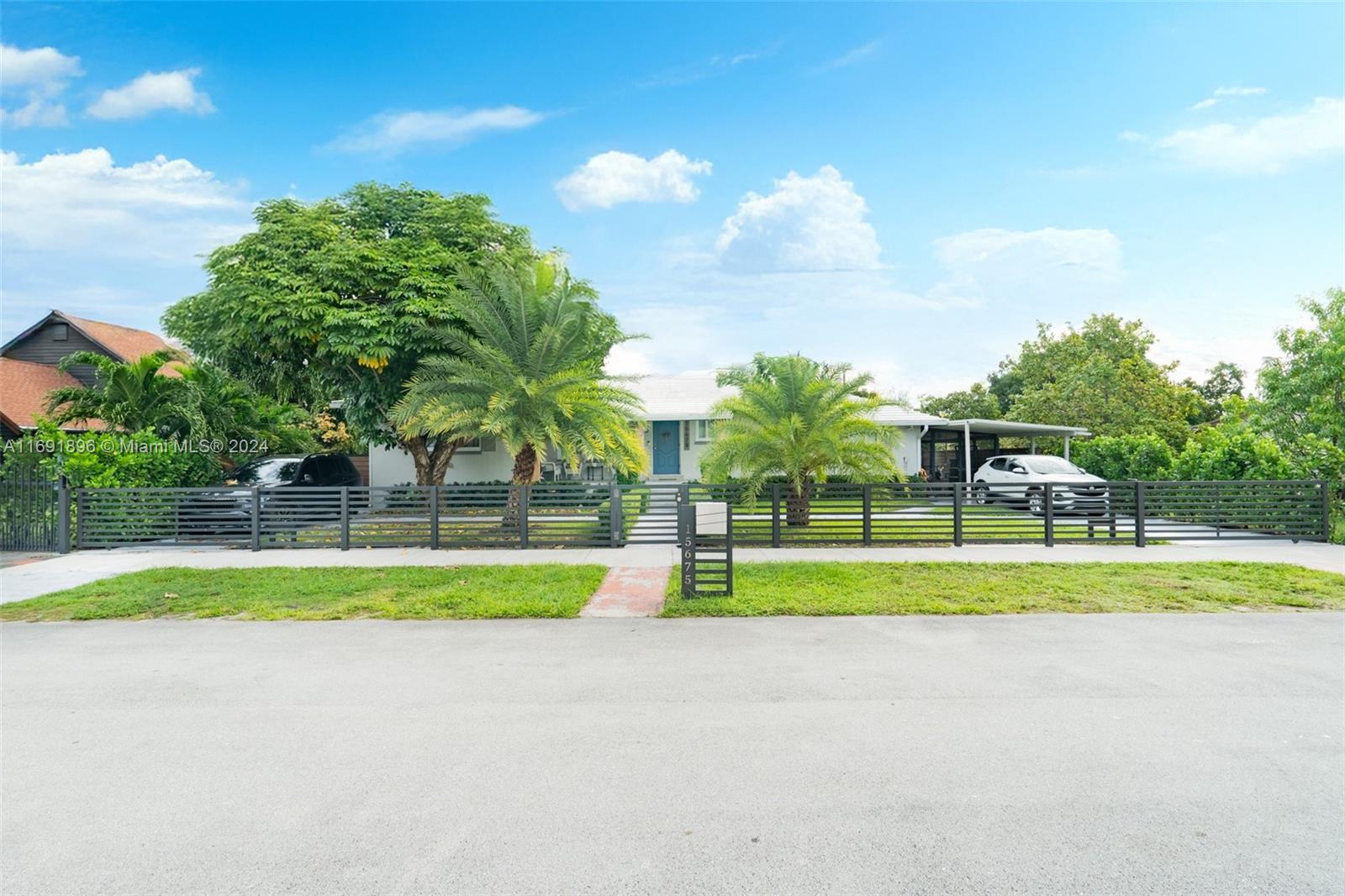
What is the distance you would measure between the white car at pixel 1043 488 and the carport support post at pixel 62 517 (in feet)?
53.0

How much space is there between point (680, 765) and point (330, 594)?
6.29m

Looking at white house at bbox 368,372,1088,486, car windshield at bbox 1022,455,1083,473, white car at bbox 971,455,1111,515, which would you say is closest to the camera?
white car at bbox 971,455,1111,515

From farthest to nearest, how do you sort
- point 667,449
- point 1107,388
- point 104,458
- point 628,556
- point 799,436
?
point 1107,388, point 667,449, point 799,436, point 104,458, point 628,556

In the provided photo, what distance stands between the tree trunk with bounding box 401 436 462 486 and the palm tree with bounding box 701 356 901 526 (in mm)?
7243

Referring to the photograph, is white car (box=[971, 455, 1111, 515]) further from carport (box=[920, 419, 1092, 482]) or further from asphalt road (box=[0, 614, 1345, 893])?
asphalt road (box=[0, 614, 1345, 893])

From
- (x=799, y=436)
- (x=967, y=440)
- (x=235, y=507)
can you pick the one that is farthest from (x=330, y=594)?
(x=967, y=440)

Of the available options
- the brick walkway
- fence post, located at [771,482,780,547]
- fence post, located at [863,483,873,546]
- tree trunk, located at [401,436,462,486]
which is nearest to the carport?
fence post, located at [863,483,873,546]

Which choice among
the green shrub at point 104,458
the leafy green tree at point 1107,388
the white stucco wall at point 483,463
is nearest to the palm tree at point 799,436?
the white stucco wall at point 483,463

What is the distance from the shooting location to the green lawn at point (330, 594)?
7402mm

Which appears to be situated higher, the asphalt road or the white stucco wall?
the white stucco wall

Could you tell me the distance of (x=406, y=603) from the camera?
777cm

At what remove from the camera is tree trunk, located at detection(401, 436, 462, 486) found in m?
17.0

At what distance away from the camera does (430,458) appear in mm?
17422

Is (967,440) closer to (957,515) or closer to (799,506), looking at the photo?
(957,515)
